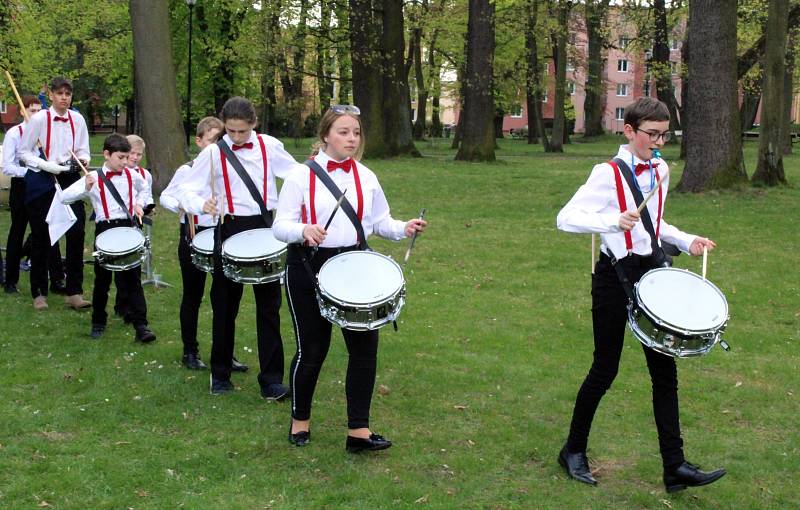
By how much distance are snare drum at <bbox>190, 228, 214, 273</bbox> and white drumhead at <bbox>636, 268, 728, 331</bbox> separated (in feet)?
10.9

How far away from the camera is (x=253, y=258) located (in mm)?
6539

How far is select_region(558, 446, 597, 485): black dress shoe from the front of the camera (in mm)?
5609

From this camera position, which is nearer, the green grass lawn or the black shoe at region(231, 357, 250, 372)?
the green grass lawn

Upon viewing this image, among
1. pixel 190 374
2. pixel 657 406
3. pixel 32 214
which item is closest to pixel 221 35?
pixel 32 214

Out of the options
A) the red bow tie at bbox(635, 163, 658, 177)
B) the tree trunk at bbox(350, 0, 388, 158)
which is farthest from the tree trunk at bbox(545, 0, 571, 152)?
the red bow tie at bbox(635, 163, 658, 177)

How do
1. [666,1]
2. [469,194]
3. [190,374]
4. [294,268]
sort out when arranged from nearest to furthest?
[294,268] → [190,374] → [469,194] → [666,1]

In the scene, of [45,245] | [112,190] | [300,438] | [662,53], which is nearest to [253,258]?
[300,438]

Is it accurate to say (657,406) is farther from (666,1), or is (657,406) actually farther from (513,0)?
(666,1)

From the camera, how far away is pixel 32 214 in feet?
33.4

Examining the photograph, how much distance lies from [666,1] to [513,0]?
7.49m

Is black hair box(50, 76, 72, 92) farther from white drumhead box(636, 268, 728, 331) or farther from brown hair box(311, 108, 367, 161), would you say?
white drumhead box(636, 268, 728, 331)

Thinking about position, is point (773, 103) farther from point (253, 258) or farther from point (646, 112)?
point (253, 258)

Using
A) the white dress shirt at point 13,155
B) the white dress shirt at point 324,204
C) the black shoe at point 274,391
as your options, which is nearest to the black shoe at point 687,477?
the white dress shirt at point 324,204

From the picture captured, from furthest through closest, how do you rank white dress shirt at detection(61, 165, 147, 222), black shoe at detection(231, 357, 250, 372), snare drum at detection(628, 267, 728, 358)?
white dress shirt at detection(61, 165, 147, 222) < black shoe at detection(231, 357, 250, 372) < snare drum at detection(628, 267, 728, 358)
